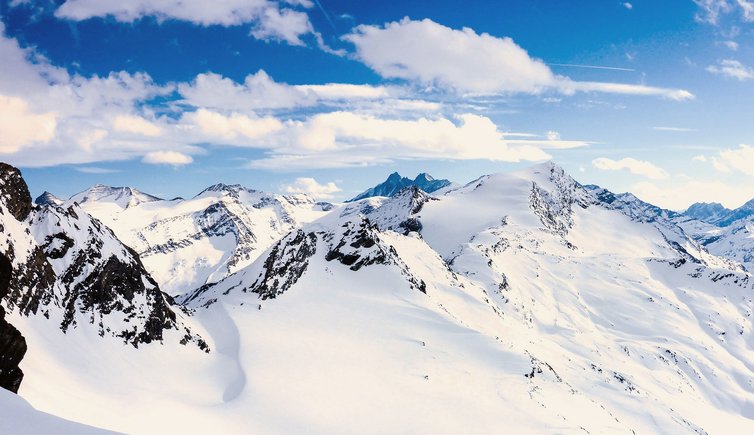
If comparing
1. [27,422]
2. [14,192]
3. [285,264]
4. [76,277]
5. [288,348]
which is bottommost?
[288,348]

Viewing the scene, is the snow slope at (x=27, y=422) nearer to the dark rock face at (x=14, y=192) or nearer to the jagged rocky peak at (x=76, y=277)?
the jagged rocky peak at (x=76, y=277)

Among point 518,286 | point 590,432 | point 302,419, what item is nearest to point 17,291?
point 302,419

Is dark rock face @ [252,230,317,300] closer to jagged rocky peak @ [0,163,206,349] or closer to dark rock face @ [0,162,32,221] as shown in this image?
jagged rocky peak @ [0,163,206,349]

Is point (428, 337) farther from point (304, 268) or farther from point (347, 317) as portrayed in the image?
point (304, 268)

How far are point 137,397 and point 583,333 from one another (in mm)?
135070

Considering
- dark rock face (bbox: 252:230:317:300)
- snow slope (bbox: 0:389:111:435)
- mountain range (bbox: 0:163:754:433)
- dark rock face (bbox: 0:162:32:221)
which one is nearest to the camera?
snow slope (bbox: 0:389:111:435)

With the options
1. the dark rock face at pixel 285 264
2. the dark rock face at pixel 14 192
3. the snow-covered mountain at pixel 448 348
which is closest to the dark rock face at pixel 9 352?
the snow-covered mountain at pixel 448 348

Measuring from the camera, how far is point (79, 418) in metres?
27.5

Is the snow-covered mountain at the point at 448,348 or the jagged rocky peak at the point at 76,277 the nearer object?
the jagged rocky peak at the point at 76,277

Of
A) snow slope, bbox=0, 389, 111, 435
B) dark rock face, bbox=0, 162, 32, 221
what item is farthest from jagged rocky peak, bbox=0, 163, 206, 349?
snow slope, bbox=0, 389, 111, 435

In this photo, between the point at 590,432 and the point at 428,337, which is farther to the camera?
the point at 428,337

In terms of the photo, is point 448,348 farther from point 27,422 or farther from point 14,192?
point 27,422

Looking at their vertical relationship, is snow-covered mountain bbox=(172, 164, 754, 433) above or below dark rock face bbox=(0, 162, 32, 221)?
below

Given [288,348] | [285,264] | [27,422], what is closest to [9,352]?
[27,422]
